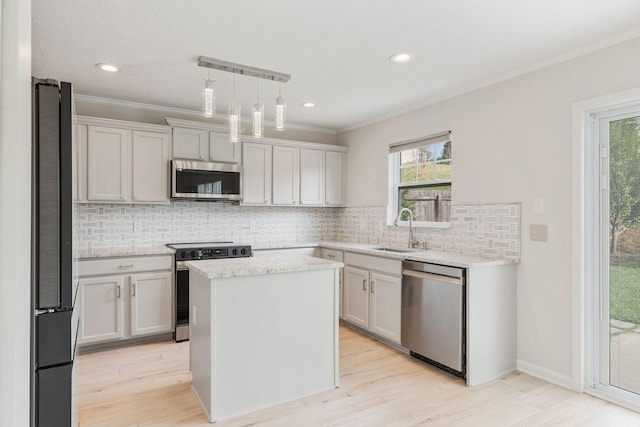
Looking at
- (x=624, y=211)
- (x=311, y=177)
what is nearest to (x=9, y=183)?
(x=624, y=211)

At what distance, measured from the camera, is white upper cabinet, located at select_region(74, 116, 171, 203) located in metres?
3.67

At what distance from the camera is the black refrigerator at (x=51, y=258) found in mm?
Result: 1322

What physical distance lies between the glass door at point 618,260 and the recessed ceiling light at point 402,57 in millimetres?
1393

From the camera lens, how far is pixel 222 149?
439cm

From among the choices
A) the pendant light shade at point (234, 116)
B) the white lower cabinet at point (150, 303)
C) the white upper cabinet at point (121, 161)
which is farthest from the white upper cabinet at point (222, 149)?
the pendant light shade at point (234, 116)

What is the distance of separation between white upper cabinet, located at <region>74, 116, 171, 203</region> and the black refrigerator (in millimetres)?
2518

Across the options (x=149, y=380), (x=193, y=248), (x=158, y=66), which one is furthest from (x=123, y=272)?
(x=158, y=66)

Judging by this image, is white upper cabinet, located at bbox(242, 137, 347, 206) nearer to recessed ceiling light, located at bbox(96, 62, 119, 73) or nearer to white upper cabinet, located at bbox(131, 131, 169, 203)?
white upper cabinet, located at bbox(131, 131, 169, 203)

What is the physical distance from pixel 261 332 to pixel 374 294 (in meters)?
1.60

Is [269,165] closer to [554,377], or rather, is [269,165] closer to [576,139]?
[576,139]

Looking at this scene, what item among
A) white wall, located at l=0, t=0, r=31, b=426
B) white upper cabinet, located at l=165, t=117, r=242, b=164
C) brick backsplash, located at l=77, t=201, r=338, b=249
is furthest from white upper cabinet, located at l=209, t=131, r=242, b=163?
white wall, located at l=0, t=0, r=31, b=426

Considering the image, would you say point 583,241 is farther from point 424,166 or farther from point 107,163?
point 107,163

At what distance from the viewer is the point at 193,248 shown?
12.7ft

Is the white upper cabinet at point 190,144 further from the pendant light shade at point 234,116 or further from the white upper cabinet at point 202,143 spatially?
the pendant light shade at point 234,116
